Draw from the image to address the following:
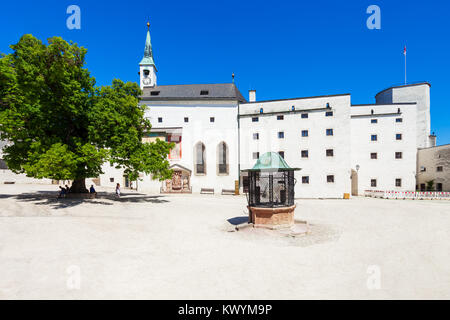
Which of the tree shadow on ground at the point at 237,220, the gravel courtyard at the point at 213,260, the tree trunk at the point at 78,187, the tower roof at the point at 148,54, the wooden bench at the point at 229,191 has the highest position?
the tower roof at the point at 148,54

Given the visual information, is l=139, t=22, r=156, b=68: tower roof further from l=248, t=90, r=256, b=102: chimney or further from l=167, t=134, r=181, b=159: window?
l=248, t=90, r=256, b=102: chimney

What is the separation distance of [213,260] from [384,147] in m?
31.7

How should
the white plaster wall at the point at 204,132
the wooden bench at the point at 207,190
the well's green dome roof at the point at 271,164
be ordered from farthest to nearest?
1. the white plaster wall at the point at 204,132
2. the wooden bench at the point at 207,190
3. the well's green dome roof at the point at 271,164

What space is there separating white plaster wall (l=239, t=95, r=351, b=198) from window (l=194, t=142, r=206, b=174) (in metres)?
5.68

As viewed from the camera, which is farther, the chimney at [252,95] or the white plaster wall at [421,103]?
the chimney at [252,95]

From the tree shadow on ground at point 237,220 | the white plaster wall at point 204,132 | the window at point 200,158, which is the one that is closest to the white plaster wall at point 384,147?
the white plaster wall at point 204,132

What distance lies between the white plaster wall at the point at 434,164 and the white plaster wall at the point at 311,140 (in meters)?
11.3

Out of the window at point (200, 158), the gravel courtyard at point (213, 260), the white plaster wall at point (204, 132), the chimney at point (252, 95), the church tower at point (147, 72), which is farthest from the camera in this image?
the church tower at point (147, 72)

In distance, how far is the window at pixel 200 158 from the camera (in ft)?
99.7

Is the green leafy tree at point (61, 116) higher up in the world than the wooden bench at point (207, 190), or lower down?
higher up

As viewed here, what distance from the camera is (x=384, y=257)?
7.34m

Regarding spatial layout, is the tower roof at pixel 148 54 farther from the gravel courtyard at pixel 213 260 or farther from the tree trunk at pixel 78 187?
the gravel courtyard at pixel 213 260

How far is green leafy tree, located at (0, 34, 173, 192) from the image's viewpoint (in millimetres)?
14461

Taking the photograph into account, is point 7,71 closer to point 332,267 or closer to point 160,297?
point 160,297
